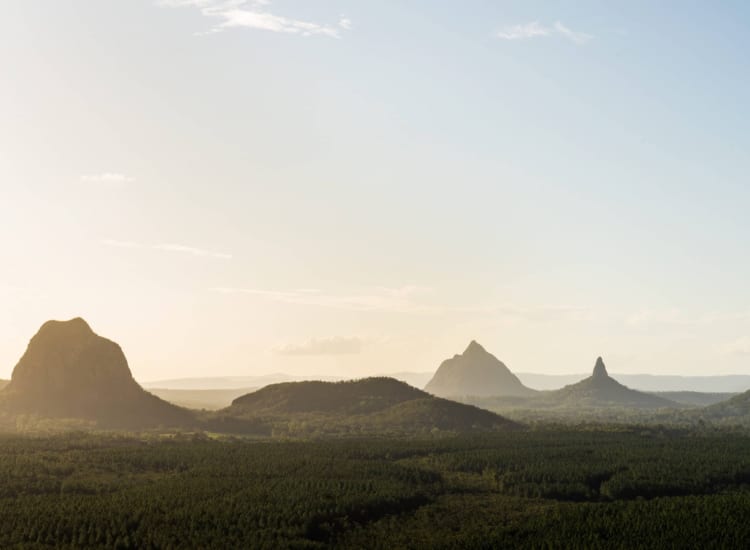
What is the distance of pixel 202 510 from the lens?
17388cm

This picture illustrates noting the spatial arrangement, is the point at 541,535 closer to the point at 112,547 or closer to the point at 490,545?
the point at 490,545

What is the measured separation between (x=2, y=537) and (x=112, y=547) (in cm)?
2215

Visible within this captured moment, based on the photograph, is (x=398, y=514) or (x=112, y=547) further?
(x=398, y=514)

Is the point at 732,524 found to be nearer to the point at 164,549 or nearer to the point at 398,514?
the point at 398,514

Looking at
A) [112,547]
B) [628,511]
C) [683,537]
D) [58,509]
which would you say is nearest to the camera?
[112,547]

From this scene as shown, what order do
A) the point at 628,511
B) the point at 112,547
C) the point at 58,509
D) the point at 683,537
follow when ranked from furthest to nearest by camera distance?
the point at 628,511, the point at 58,509, the point at 683,537, the point at 112,547

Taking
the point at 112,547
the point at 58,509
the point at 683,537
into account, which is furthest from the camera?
the point at 58,509

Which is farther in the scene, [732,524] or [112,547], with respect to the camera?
[732,524]

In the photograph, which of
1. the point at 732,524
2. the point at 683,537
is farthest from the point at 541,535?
the point at 732,524

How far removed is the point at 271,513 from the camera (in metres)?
174

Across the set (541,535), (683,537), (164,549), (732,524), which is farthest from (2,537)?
(732,524)

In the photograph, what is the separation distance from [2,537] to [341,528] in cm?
6859

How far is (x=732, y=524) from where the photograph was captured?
17038 centimetres

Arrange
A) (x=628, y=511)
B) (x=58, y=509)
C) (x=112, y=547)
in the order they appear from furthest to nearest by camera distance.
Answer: (x=628, y=511), (x=58, y=509), (x=112, y=547)
